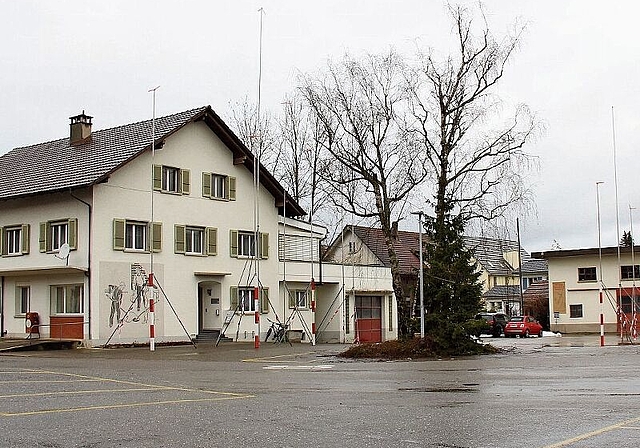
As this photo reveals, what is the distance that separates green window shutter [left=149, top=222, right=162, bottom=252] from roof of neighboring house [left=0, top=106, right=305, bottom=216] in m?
3.29

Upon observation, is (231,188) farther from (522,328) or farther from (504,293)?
(504,293)

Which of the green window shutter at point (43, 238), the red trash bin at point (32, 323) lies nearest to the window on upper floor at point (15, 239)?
the green window shutter at point (43, 238)

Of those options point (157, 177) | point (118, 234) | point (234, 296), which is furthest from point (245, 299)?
point (118, 234)

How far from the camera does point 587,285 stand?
5850cm

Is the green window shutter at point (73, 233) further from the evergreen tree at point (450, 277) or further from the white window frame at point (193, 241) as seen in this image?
the evergreen tree at point (450, 277)

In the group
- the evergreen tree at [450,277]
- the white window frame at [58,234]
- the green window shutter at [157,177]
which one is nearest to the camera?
the evergreen tree at [450,277]

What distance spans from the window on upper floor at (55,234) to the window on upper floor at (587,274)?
3483cm

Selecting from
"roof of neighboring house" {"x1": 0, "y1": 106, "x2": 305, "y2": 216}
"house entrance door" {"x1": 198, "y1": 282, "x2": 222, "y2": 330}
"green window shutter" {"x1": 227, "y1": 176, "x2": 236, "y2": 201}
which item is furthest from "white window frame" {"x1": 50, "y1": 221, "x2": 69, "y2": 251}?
"green window shutter" {"x1": 227, "y1": 176, "x2": 236, "y2": 201}

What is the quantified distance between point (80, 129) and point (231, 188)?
777 centimetres

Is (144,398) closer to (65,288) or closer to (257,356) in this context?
(257,356)

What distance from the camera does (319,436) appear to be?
10523 mm

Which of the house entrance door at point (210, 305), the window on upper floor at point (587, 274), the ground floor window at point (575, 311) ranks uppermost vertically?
the window on upper floor at point (587, 274)

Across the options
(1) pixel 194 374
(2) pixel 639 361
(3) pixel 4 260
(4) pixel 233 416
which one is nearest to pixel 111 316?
(3) pixel 4 260

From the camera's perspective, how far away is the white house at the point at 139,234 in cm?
3678
